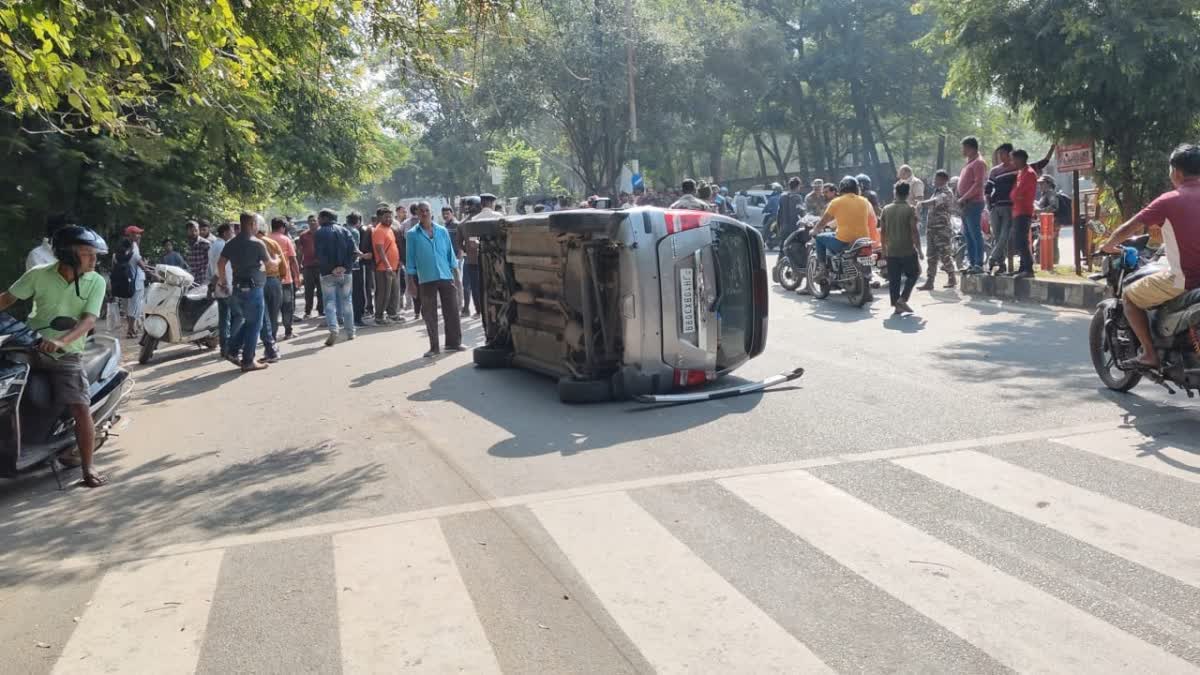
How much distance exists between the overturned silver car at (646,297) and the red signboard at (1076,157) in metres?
6.92

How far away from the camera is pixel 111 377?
326 inches

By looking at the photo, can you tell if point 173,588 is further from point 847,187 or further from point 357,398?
point 847,187

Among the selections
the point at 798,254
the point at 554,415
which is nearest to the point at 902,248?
the point at 798,254

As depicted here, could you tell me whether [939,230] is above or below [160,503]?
above

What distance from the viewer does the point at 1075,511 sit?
538 centimetres

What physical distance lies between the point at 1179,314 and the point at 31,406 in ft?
24.5

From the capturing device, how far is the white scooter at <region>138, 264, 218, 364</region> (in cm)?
1446

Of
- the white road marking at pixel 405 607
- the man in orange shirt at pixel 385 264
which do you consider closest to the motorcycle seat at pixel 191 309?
the man in orange shirt at pixel 385 264

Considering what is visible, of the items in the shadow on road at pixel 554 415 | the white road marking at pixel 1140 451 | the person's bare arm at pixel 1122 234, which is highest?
the person's bare arm at pixel 1122 234

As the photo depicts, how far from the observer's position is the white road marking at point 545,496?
225 inches

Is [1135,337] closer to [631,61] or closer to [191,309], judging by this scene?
[191,309]

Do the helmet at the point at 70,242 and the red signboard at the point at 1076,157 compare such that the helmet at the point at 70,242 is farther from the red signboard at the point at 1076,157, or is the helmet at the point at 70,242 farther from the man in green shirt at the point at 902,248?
the red signboard at the point at 1076,157

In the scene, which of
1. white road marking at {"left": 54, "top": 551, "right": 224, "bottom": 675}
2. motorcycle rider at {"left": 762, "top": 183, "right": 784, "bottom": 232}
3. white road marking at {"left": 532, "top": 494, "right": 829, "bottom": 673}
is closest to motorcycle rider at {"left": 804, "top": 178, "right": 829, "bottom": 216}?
motorcycle rider at {"left": 762, "top": 183, "right": 784, "bottom": 232}

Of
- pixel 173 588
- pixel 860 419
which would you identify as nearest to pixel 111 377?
pixel 173 588
